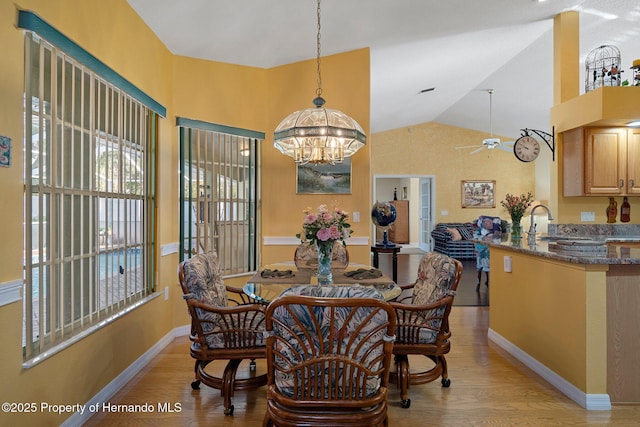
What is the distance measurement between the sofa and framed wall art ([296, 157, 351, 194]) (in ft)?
17.8

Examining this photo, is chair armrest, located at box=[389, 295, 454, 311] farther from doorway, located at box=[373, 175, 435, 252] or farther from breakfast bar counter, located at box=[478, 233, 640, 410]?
doorway, located at box=[373, 175, 435, 252]

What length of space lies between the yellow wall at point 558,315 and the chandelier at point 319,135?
170 centimetres

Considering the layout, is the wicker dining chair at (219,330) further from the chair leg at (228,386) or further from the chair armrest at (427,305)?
the chair armrest at (427,305)

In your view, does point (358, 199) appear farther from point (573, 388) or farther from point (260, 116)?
point (573, 388)

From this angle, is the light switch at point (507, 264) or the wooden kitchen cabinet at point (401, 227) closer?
the light switch at point (507, 264)

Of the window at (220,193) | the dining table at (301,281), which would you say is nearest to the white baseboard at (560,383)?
the dining table at (301,281)

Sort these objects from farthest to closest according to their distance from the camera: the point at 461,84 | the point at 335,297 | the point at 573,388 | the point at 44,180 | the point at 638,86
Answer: the point at 461,84
the point at 638,86
the point at 573,388
the point at 44,180
the point at 335,297

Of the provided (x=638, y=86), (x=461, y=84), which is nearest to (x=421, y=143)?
(x=461, y=84)

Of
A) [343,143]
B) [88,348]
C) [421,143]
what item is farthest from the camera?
[421,143]

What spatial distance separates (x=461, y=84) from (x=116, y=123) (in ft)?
20.7

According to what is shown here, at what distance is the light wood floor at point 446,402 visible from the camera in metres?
2.30

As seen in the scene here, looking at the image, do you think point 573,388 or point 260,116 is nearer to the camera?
point 573,388

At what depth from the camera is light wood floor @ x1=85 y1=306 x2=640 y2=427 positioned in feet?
7.54

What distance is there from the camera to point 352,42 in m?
4.30
